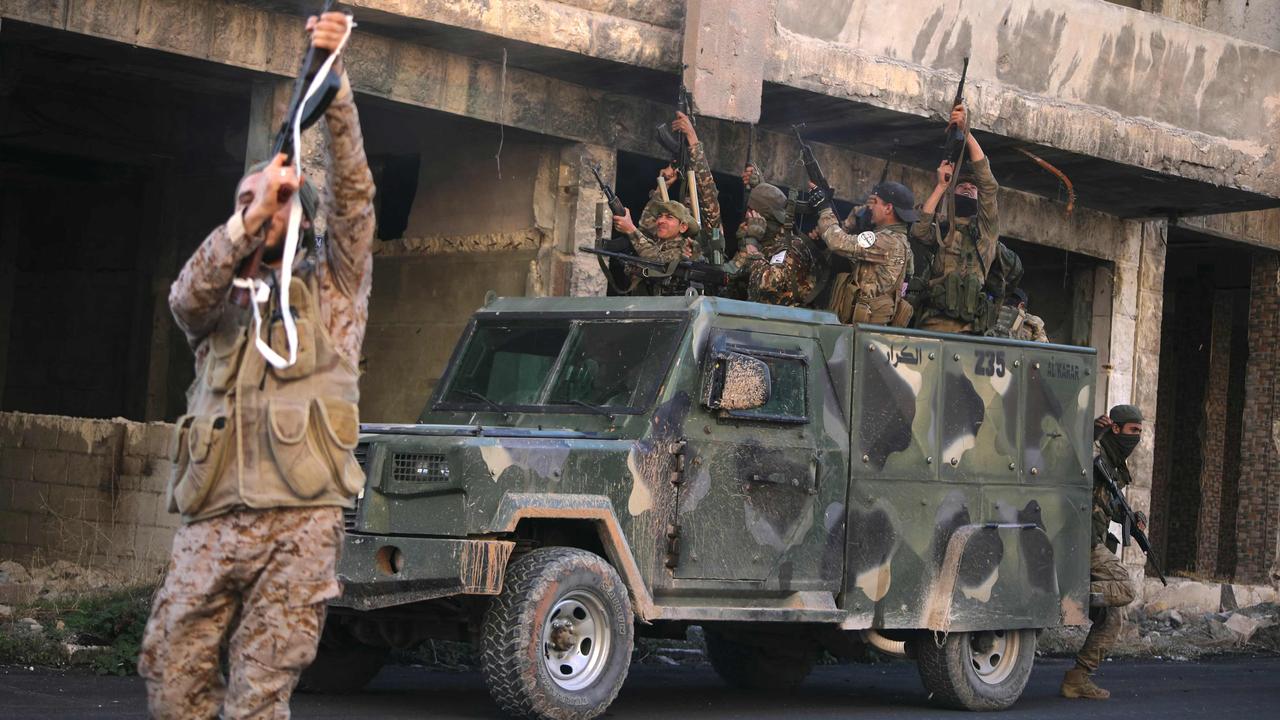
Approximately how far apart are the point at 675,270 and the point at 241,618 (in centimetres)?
524

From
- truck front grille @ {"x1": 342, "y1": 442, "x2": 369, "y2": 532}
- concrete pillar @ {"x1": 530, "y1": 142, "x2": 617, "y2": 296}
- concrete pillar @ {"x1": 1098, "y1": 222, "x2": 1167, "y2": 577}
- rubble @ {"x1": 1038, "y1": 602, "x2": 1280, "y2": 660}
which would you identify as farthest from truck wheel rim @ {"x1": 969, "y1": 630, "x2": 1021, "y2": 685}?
concrete pillar @ {"x1": 1098, "y1": 222, "x2": 1167, "y2": 577}

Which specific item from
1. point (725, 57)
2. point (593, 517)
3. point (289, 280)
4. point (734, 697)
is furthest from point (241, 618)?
point (725, 57)

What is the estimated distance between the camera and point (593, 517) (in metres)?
7.32

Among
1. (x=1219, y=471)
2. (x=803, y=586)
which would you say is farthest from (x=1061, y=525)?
(x=1219, y=471)

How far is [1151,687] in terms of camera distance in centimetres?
1080

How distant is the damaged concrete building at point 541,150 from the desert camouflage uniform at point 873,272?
5.91 ft

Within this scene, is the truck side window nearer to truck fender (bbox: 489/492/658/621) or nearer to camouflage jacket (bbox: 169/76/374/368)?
truck fender (bbox: 489/492/658/621)

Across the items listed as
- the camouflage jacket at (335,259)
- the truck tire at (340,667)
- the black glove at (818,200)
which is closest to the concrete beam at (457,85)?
the black glove at (818,200)

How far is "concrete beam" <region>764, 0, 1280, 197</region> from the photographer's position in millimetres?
11875

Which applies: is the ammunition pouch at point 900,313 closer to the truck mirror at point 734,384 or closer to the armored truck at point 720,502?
the armored truck at point 720,502

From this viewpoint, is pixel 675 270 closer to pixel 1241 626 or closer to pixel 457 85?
pixel 457 85

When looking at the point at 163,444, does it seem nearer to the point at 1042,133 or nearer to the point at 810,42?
A: the point at 810,42

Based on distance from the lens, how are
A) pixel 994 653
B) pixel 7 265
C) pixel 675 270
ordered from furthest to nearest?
pixel 7 265
pixel 675 270
pixel 994 653

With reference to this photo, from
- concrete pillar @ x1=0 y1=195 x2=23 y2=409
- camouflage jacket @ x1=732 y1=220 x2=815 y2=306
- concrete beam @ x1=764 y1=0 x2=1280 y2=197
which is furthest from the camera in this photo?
concrete pillar @ x1=0 y1=195 x2=23 y2=409
